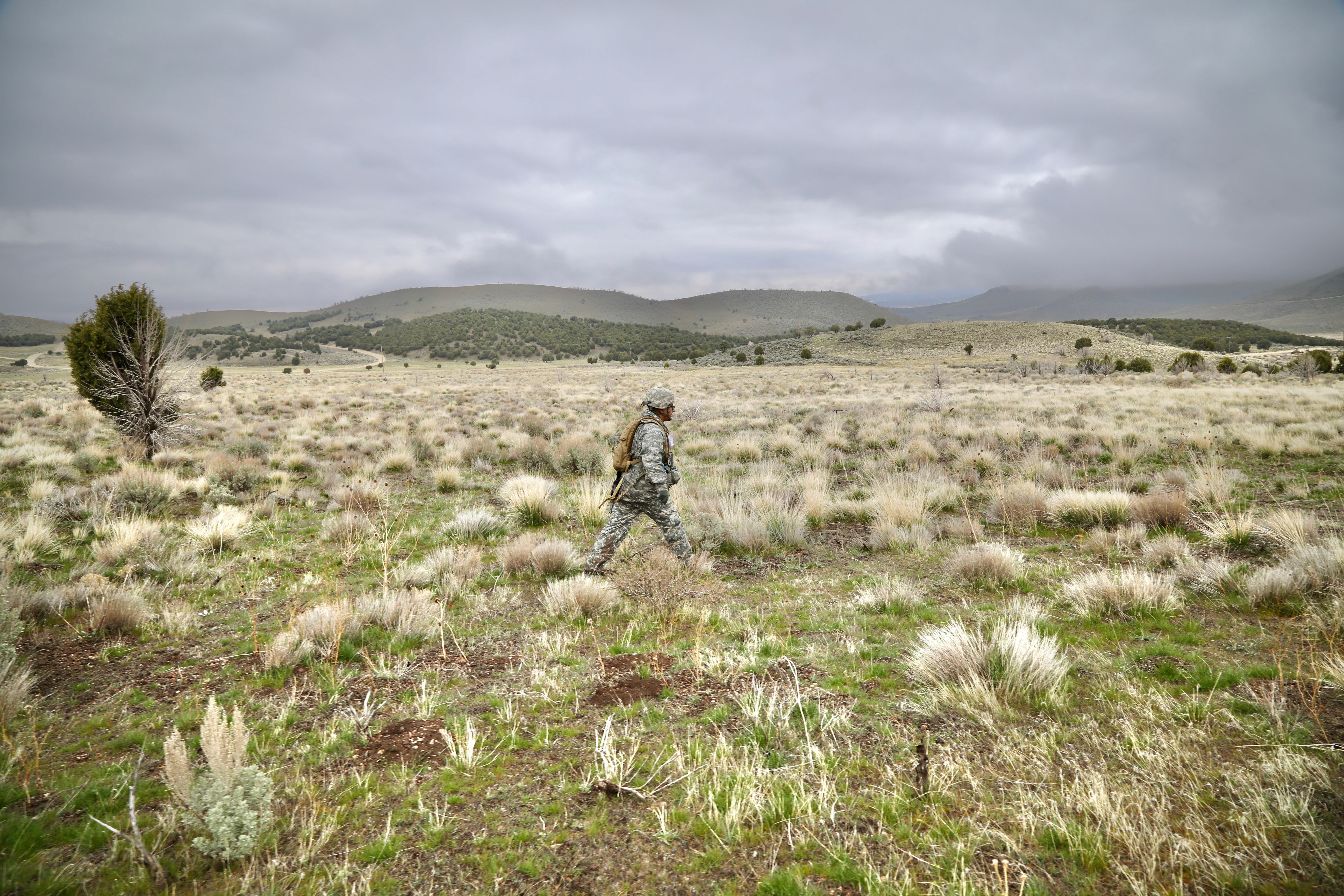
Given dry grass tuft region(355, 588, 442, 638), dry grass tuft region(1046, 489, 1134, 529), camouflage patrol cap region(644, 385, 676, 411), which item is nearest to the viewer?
dry grass tuft region(355, 588, 442, 638)

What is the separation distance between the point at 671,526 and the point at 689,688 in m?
2.58

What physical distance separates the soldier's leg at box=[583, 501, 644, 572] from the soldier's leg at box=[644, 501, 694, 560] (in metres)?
0.19

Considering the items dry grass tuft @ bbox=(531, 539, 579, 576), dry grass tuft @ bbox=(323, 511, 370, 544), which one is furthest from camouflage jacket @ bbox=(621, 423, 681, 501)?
dry grass tuft @ bbox=(323, 511, 370, 544)

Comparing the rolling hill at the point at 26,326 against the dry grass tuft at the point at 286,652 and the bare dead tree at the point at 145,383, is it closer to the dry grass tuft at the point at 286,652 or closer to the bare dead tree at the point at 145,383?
the bare dead tree at the point at 145,383

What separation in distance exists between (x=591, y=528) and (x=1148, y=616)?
6806mm

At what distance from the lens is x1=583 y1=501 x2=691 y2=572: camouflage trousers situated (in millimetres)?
6527

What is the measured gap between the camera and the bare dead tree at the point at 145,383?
1230cm

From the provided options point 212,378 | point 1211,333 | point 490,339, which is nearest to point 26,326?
point 490,339

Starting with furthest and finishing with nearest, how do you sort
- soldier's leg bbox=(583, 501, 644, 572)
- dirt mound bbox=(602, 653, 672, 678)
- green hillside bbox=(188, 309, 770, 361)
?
1. green hillside bbox=(188, 309, 770, 361)
2. soldier's leg bbox=(583, 501, 644, 572)
3. dirt mound bbox=(602, 653, 672, 678)

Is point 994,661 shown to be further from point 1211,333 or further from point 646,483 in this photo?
point 1211,333

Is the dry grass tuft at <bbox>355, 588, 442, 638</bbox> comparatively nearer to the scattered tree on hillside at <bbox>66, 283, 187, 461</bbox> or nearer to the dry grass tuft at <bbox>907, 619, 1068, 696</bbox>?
the dry grass tuft at <bbox>907, 619, 1068, 696</bbox>

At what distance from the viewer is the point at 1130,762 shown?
3076 millimetres

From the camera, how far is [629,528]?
22.0 ft

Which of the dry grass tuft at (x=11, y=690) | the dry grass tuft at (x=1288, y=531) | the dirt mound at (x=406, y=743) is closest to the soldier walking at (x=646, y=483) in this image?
the dirt mound at (x=406, y=743)
